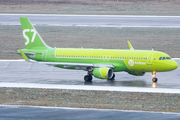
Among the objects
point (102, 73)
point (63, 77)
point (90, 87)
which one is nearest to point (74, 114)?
point (90, 87)

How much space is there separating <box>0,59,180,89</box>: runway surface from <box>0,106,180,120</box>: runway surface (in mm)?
12209

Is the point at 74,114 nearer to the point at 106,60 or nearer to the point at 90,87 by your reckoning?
the point at 90,87

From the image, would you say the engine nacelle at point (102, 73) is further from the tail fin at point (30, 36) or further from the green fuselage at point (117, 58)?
the tail fin at point (30, 36)

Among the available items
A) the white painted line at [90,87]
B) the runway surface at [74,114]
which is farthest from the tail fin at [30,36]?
the runway surface at [74,114]

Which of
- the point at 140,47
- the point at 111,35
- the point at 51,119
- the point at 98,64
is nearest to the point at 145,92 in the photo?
the point at 98,64

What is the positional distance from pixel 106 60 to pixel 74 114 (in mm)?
17784

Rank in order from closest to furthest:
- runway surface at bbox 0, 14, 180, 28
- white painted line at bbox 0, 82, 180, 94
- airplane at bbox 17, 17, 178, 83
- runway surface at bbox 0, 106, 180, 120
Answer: runway surface at bbox 0, 106, 180, 120, white painted line at bbox 0, 82, 180, 94, airplane at bbox 17, 17, 178, 83, runway surface at bbox 0, 14, 180, 28

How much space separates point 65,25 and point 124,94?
5474 centimetres

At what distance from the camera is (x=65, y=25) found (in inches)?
3366

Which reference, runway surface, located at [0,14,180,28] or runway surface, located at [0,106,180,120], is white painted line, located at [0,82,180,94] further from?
runway surface, located at [0,14,180,28]

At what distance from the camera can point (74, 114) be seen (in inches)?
963

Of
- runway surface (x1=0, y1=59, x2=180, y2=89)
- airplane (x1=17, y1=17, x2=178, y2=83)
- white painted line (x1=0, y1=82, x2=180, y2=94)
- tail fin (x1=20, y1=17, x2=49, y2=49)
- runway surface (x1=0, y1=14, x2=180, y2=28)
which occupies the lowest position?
white painted line (x1=0, y1=82, x2=180, y2=94)

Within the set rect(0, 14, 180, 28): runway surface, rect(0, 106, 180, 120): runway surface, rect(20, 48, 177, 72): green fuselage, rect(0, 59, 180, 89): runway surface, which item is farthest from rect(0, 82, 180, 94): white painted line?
rect(0, 14, 180, 28): runway surface

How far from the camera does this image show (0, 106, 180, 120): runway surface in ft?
76.5
